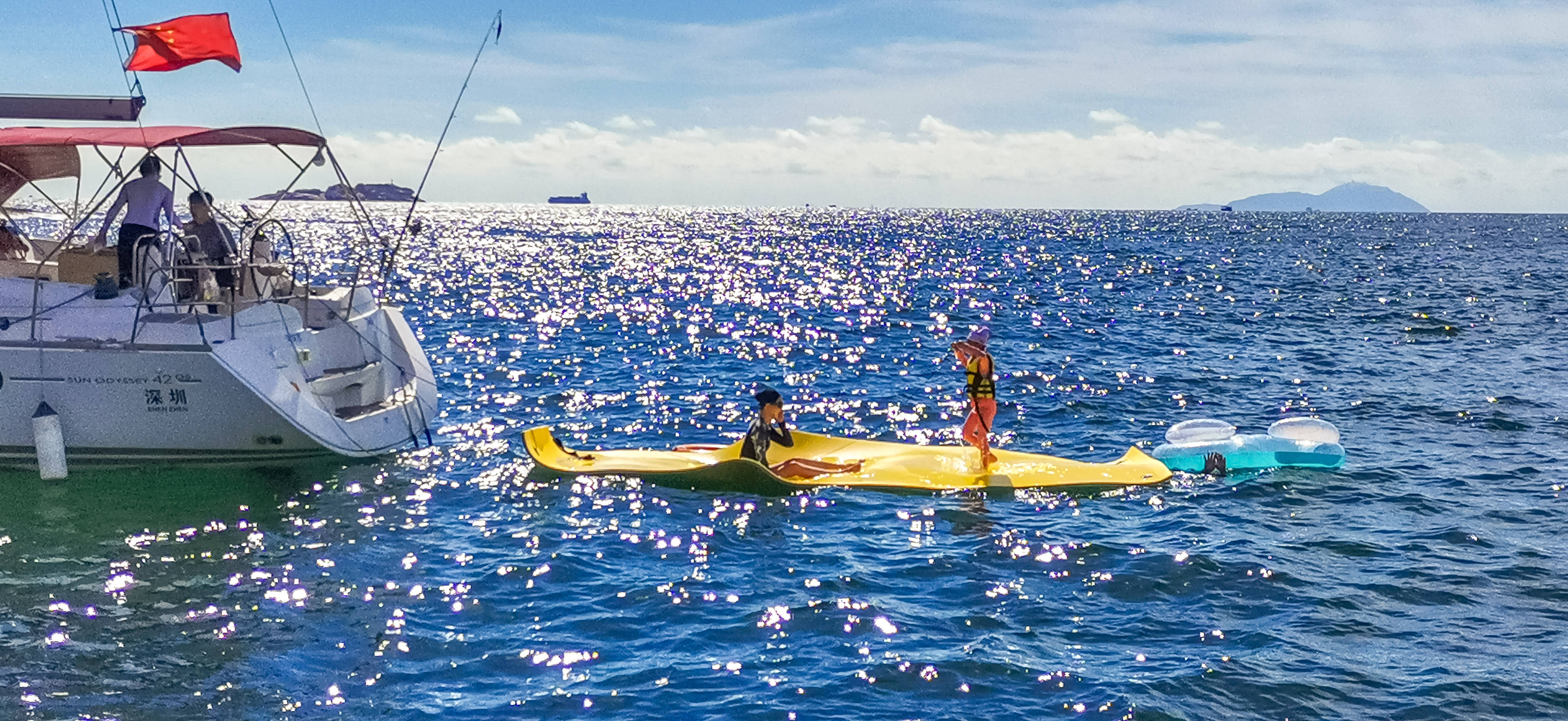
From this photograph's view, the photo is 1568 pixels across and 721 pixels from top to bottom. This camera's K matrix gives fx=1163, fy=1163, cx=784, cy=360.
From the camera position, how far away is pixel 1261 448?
16359 millimetres

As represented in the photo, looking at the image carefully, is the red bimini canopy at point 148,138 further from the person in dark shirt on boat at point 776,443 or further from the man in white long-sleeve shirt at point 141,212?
the person in dark shirt on boat at point 776,443

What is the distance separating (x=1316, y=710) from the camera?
8.79 meters

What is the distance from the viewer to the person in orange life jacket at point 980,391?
15.4 metres

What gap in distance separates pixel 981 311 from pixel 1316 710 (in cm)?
3349

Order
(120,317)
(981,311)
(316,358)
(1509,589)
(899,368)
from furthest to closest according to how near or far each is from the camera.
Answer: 1. (981,311)
2. (899,368)
3. (316,358)
4. (120,317)
5. (1509,589)

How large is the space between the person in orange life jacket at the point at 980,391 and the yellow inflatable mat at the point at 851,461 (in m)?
0.22

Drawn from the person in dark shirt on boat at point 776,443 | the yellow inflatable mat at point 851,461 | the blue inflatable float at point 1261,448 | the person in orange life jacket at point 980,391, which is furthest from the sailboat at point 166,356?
the blue inflatable float at point 1261,448

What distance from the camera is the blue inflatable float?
53.3 feet

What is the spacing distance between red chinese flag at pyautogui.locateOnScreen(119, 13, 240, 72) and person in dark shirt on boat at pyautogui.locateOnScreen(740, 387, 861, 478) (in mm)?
8021

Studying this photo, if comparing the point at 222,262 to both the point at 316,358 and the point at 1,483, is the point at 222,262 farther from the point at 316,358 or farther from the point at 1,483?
the point at 1,483

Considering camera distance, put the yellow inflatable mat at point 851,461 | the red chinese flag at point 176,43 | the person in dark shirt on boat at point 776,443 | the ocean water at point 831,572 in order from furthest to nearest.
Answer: the person in dark shirt on boat at point 776,443
the yellow inflatable mat at point 851,461
the red chinese flag at point 176,43
the ocean water at point 831,572

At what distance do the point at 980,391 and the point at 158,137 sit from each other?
417 inches

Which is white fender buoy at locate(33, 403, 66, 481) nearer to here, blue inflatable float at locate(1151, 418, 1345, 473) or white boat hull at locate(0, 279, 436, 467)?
white boat hull at locate(0, 279, 436, 467)

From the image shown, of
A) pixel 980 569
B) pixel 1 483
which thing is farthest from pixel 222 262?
pixel 980 569
